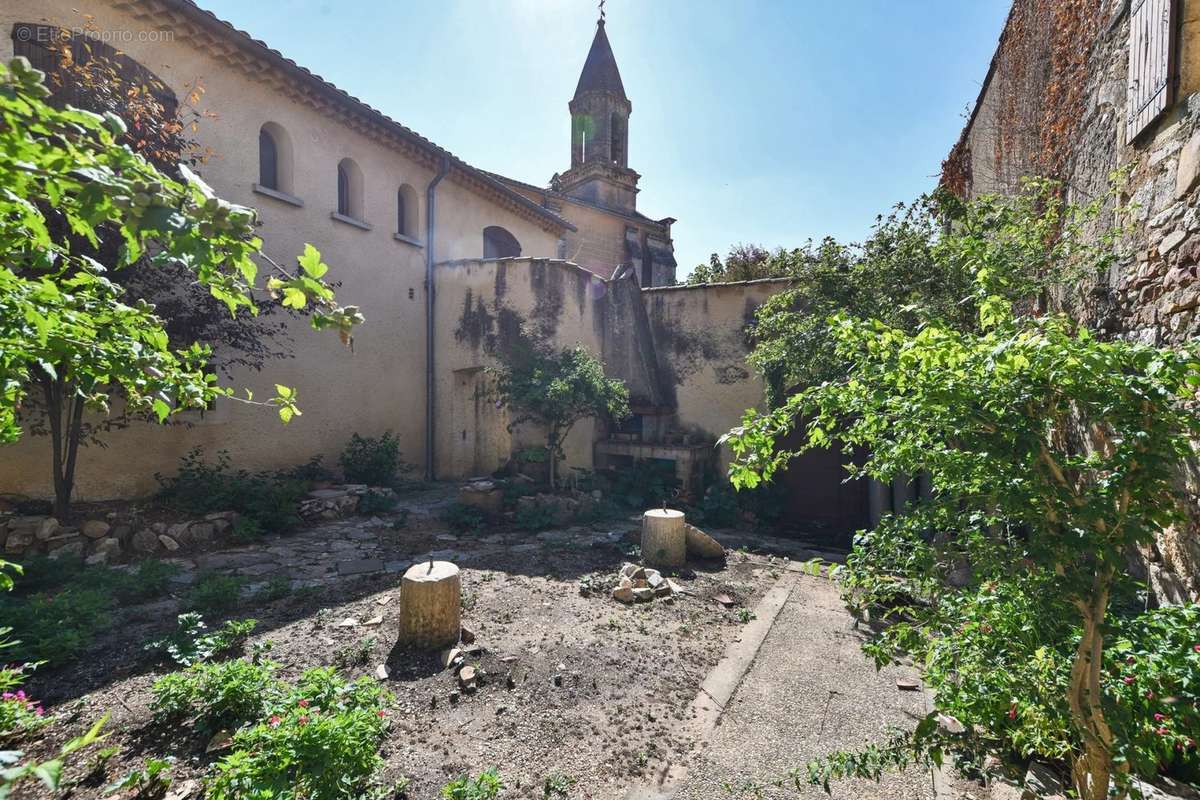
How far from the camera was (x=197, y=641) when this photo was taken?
12.0ft

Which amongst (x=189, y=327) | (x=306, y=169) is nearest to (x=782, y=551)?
(x=189, y=327)

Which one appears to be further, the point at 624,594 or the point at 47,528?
the point at 47,528

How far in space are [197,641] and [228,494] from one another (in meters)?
4.08

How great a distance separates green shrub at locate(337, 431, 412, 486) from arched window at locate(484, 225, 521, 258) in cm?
616

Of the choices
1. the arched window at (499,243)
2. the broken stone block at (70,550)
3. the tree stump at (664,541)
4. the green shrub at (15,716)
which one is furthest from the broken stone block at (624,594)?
the arched window at (499,243)

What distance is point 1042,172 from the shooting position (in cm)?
521

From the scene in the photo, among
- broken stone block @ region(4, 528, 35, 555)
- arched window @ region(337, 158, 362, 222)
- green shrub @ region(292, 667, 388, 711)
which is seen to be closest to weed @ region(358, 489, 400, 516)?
broken stone block @ region(4, 528, 35, 555)

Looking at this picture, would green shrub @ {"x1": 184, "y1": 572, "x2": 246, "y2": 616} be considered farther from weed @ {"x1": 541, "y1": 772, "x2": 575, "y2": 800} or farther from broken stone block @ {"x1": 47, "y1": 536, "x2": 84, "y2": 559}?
weed @ {"x1": 541, "y1": 772, "x2": 575, "y2": 800}

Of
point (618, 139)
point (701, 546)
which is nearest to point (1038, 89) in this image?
point (701, 546)

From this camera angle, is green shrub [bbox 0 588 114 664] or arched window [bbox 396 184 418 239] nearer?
green shrub [bbox 0 588 114 664]

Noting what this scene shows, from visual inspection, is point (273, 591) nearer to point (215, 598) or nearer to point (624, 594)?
point (215, 598)

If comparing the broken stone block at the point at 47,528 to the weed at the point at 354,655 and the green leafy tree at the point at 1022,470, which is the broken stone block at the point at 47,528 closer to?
the weed at the point at 354,655

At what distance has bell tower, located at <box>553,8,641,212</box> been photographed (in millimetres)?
20531

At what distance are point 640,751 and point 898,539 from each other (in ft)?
6.36
